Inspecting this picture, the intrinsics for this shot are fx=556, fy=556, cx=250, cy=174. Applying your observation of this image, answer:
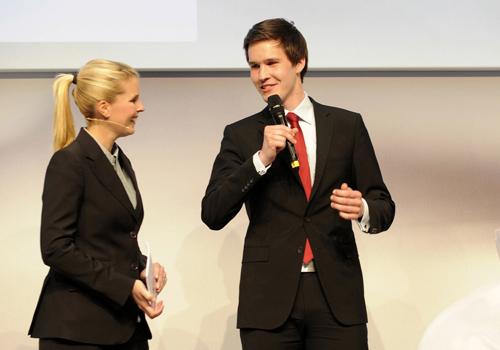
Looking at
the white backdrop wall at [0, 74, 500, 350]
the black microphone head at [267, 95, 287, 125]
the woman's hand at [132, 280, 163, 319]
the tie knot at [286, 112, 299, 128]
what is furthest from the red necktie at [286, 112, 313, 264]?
the white backdrop wall at [0, 74, 500, 350]

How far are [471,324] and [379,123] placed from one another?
166 centimetres

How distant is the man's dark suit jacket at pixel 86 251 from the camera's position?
1535 mm

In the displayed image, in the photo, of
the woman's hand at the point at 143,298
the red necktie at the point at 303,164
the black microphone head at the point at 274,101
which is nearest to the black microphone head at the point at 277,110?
the black microphone head at the point at 274,101

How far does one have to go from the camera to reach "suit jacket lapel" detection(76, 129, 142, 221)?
5.42ft

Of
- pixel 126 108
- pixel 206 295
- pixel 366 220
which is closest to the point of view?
pixel 366 220

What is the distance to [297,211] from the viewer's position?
1680 millimetres

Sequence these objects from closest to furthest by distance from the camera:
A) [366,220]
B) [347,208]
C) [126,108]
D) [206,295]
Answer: [347,208]
[366,220]
[126,108]
[206,295]

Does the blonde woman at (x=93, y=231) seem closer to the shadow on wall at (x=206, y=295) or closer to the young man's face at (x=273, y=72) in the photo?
the young man's face at (x=273, y=72)

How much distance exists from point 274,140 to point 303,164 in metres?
0.21

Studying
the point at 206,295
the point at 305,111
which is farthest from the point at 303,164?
the point at 206,295

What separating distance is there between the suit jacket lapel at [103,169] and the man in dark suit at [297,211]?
0.25 metres

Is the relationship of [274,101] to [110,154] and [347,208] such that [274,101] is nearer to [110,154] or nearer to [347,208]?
[347,208]

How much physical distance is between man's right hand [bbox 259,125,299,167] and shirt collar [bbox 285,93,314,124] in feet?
0.78

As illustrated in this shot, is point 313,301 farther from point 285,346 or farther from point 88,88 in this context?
point 88,88
